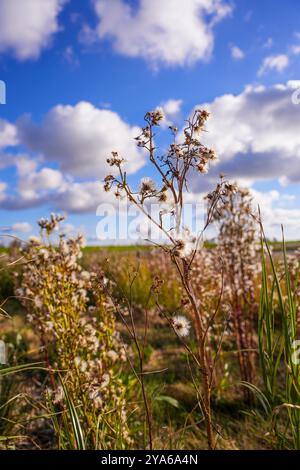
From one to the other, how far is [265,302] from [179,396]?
326 cm

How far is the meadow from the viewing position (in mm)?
2152

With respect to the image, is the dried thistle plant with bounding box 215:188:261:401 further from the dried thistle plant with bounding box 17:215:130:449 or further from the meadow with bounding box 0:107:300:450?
the dried thistle plant with bounding box 17:215:130:449

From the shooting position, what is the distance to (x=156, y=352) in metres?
6.95

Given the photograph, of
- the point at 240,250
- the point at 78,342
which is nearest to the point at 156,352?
the point at 240,250

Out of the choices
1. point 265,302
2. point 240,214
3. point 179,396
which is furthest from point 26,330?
point 265,302

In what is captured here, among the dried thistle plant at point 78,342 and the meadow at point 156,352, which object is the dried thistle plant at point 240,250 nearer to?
the meadow at point 156,352

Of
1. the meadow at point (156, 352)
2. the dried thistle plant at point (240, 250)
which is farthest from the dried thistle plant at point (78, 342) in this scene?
the dried thistle plant at point (240, 250)

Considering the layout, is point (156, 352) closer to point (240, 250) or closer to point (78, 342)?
point (240, 250)

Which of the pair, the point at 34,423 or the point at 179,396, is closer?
the point at 34,423

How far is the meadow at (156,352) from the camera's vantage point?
2152 millimetres

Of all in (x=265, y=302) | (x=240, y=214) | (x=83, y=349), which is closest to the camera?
(x=265, y=302)

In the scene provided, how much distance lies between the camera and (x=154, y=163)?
2193mm

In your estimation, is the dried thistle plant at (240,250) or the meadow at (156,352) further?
the dried thistle plant at (240,250)
